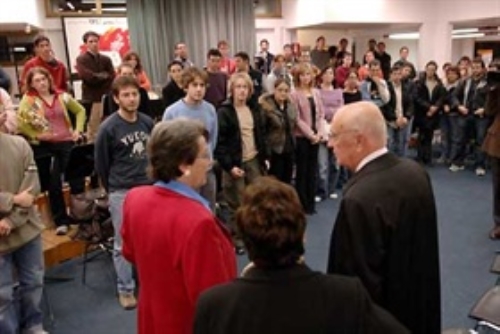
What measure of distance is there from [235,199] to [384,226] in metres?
2.68

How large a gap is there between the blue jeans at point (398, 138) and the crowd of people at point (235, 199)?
0.44ft

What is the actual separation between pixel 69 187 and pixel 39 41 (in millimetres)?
1629

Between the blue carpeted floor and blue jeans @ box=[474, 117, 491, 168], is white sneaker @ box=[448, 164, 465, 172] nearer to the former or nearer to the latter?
blue jeans @ box=[474, 117, 491, 168]

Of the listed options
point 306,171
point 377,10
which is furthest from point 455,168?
point 377,10

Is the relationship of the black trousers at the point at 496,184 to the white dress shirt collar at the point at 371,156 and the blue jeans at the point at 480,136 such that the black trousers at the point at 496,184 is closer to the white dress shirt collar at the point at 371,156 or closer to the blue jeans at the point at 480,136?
the blue jeans at the point at 480,136

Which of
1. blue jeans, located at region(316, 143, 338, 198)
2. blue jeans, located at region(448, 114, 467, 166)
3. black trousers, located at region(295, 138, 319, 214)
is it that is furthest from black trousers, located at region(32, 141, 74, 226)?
blue jeans, located at region(448, 114, 467, 166)

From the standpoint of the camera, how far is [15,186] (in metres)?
2.43

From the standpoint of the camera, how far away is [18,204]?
7.84ft

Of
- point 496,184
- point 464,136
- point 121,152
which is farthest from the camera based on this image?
point 464,136

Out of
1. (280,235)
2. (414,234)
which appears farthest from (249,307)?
(414,234)

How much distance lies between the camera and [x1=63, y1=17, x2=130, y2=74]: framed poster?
7.11m

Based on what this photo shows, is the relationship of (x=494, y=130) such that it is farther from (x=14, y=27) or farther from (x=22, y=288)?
(x=14, y=27)

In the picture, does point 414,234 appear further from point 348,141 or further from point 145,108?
point 145,108

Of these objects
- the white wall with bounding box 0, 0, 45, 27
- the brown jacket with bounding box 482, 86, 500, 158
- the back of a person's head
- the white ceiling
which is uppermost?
Result: the white wall with bounding box 0, 0, 45, 27
